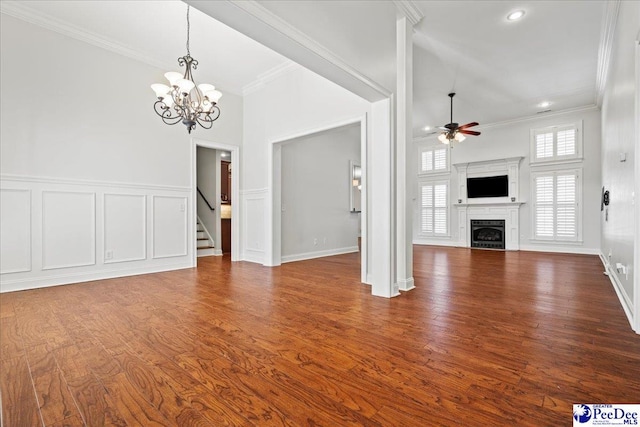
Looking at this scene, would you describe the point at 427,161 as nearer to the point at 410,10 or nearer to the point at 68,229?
the point at 410,10

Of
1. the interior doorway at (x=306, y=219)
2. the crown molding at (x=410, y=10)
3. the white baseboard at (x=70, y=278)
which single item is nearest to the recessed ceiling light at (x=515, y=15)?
the crown molding at (x=410, y=10)

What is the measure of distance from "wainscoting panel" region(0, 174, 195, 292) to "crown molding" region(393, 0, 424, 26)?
4.41 m

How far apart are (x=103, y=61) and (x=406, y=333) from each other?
563 cm

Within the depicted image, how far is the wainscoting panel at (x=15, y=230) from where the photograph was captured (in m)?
3.71

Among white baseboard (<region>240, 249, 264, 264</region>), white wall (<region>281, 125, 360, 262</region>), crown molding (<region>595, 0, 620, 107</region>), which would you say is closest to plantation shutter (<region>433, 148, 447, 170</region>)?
white wall (<region>281, 125, 360, 262</region>)

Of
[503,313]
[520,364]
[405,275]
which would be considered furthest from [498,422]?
[405,275]

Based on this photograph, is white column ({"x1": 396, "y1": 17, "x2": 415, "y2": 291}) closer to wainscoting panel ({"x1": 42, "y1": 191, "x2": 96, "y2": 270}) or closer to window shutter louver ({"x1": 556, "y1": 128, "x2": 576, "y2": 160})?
wainscoting panel ({"x1": 42, "y1": 191, "x2": 96, "y2": 270})

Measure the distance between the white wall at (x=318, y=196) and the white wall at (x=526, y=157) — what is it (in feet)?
11.0

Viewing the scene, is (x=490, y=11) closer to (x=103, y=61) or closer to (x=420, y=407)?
(x=420, y=407)

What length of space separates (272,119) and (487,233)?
6.70 metres

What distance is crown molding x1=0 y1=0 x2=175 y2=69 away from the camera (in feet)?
12.4

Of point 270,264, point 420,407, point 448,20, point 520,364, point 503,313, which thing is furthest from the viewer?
point 270,264

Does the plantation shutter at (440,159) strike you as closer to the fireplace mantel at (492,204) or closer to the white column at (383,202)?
the fireplace mantel at (492,204)

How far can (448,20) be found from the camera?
3914mm
